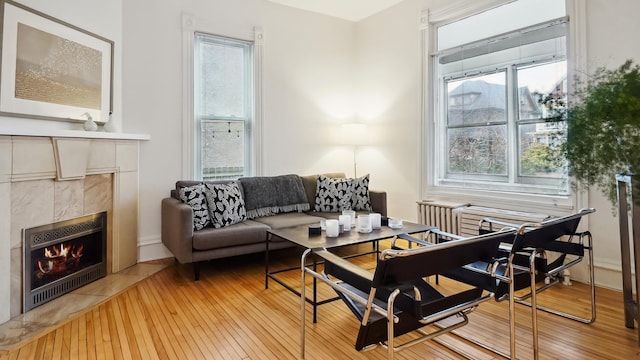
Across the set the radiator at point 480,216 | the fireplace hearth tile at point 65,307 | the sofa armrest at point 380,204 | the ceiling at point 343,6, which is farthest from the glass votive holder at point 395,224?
the ceiling at point 343,6

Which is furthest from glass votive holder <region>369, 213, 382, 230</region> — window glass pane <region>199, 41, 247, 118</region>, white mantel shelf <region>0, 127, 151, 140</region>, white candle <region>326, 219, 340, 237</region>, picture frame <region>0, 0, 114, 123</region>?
picture frame <region>0, 0, 114, 123</region>

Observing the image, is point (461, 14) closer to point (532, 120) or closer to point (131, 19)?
point (532, 120)

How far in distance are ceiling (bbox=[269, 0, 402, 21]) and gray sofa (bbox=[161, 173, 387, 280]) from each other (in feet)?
7.75

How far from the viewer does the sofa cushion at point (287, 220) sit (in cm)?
371

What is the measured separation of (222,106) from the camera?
4.41 m

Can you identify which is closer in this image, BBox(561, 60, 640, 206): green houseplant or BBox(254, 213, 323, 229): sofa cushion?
BBox(561, 60, 640, 206): green houseplant

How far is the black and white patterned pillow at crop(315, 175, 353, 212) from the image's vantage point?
14.4 feet

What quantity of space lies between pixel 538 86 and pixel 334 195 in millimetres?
2410

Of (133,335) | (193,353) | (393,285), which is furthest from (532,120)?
(133,335)

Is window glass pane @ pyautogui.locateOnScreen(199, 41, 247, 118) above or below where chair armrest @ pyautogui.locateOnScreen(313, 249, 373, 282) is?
above

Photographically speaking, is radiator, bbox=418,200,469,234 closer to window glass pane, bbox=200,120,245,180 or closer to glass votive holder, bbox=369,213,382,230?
glass votive holder, bbox=369,213,382,230

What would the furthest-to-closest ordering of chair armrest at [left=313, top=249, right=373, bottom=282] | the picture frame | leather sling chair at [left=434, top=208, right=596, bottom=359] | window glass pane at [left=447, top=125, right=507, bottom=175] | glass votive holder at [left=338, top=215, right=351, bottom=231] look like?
window glass pane at [left=447, top=125, right=507, bottom=175]
glass votive holder at [left=338, top=215, right=351, bottom=231]
the picture frame
leather sling chair at [left=434, top=208, right=596, bottom=359]
chair armrest at [left=313, top=249, right=373, bottom=282]

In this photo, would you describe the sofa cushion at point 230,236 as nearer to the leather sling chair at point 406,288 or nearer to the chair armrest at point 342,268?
the chair armrest at point 342,268

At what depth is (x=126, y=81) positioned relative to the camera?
3.70 metres
